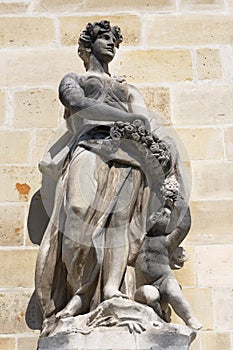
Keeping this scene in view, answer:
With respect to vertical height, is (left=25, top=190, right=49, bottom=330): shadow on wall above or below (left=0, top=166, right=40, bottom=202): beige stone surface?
below

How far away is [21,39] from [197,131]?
990 mm

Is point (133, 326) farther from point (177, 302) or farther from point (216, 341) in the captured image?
point (216, 341)

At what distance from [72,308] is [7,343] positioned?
52cm

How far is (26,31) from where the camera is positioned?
495 cm

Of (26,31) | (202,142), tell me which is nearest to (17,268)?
(202,142)

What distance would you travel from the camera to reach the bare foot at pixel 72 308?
148 inches

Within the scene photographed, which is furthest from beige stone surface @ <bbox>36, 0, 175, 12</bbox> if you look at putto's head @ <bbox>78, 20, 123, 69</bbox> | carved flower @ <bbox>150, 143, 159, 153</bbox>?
carved flower @ <bbox>150, 143, 159, 153</bbox>

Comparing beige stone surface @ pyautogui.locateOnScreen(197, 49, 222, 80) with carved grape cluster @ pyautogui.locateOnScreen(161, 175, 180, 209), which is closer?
carved grape cluster @ pyautogui.locateOnScreen(161, 175, 180, 209)

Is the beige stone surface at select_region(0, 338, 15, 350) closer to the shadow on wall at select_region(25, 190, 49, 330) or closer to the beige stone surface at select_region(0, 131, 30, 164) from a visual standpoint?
the shadow on wall at select_region(25, 190, 49, 330)

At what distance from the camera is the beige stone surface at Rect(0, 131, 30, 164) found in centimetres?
459

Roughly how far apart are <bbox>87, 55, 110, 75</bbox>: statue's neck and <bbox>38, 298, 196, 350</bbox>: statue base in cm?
114

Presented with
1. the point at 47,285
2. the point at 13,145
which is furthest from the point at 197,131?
the point at 47,285

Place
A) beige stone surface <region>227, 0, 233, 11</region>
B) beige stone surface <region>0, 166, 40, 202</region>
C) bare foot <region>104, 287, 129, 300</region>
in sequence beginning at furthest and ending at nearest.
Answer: beige stone surface <region>227, 0, 233, 11</region>, beige stone surface <region>0, 166, 40, 202</region>, bare foot <region>104, 287, 129, 300</region>

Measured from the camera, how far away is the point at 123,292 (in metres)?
3.85
